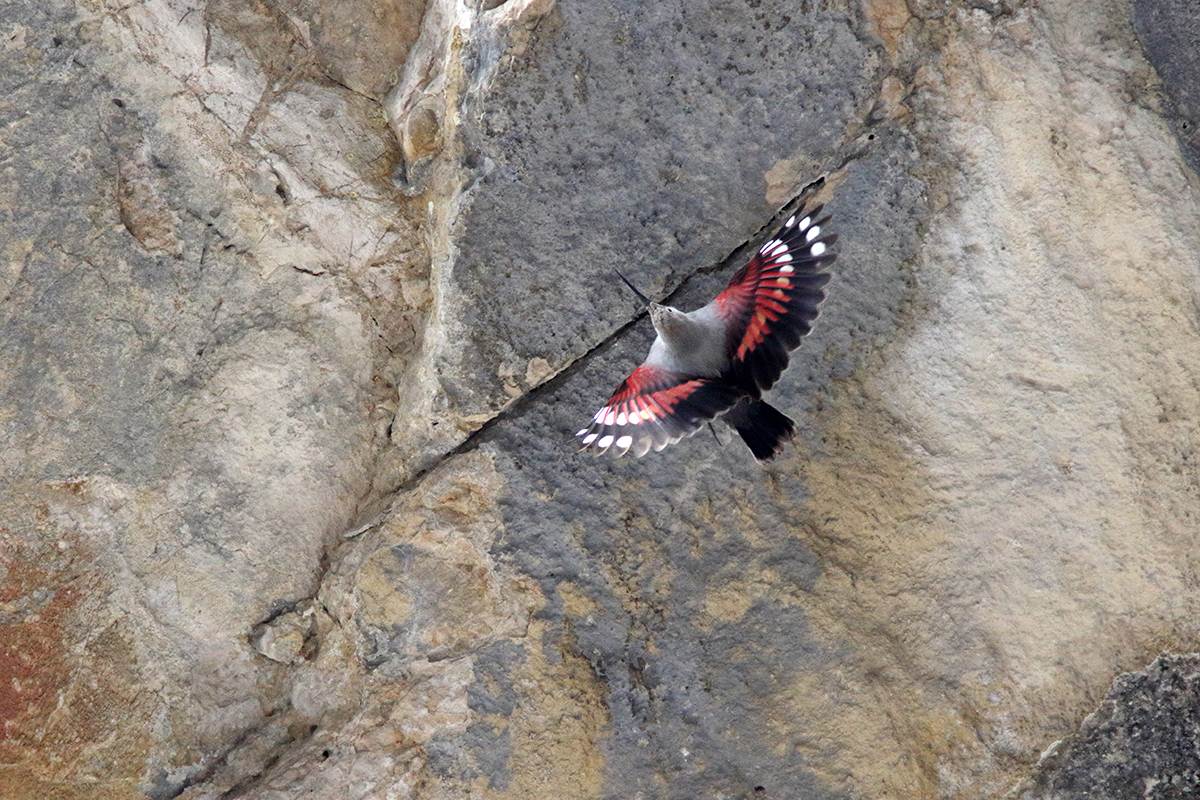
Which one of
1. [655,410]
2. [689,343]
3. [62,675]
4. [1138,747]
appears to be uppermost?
[689,343]

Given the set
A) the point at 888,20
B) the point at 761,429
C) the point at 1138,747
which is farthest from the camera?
the point at 888,20

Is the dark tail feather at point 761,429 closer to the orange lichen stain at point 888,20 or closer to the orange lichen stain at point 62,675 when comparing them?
the orange lichen stain at point 888,20

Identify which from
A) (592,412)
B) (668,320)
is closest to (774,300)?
(668,320)

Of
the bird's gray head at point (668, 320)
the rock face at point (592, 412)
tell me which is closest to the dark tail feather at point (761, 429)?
the rock face at point (592, 412)

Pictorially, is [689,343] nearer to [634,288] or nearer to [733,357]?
[733,357]

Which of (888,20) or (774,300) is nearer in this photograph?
(774,300)

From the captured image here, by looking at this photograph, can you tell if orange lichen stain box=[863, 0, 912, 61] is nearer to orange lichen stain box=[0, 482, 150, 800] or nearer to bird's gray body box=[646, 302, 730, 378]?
bird's gray body box=[646, 302, 730, 378]

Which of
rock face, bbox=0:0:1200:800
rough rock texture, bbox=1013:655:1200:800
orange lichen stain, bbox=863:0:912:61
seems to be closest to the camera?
rough rock texture, bbox=1013:655:1200:800

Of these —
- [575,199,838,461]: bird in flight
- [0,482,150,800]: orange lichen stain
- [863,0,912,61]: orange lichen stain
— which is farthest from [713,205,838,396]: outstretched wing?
[0,482,150,800]: orange lichen stain
